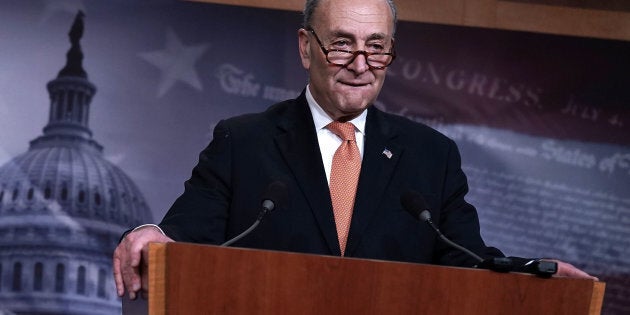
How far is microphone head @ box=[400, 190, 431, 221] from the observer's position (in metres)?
2.04

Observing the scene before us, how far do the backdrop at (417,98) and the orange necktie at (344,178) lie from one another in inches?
55.0

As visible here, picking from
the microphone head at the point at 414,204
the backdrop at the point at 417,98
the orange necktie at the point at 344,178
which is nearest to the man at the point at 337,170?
the orange necktie at the point at 344,178

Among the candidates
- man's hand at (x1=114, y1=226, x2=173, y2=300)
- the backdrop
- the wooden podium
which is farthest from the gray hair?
the backdrop

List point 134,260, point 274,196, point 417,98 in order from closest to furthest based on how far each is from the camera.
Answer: point 134,260 → point 274,196 → point 417,98

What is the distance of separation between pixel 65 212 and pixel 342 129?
5.00 feet

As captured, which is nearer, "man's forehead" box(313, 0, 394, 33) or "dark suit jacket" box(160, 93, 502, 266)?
"dark suit jacket" box(160, 93, 502, 266)

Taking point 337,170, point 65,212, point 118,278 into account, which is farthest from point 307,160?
point 65,212

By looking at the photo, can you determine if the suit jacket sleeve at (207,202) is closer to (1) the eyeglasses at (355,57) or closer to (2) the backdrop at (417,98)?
(1) the eyeglasses at (355,57)

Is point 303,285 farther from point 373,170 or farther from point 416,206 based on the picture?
point 373,170

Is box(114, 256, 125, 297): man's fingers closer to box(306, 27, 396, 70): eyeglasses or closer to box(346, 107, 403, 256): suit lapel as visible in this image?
box(346, 107, 403, 256): suit lapel

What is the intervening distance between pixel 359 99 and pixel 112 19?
1.61m

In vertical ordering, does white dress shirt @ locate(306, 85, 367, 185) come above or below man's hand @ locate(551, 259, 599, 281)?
above

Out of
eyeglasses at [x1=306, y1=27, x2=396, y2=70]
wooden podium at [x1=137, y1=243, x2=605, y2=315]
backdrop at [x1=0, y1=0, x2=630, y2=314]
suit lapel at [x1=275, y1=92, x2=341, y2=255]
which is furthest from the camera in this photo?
backdrop at [x1=0, y1=0, x2=630, y2=314]

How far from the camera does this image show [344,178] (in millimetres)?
2363
